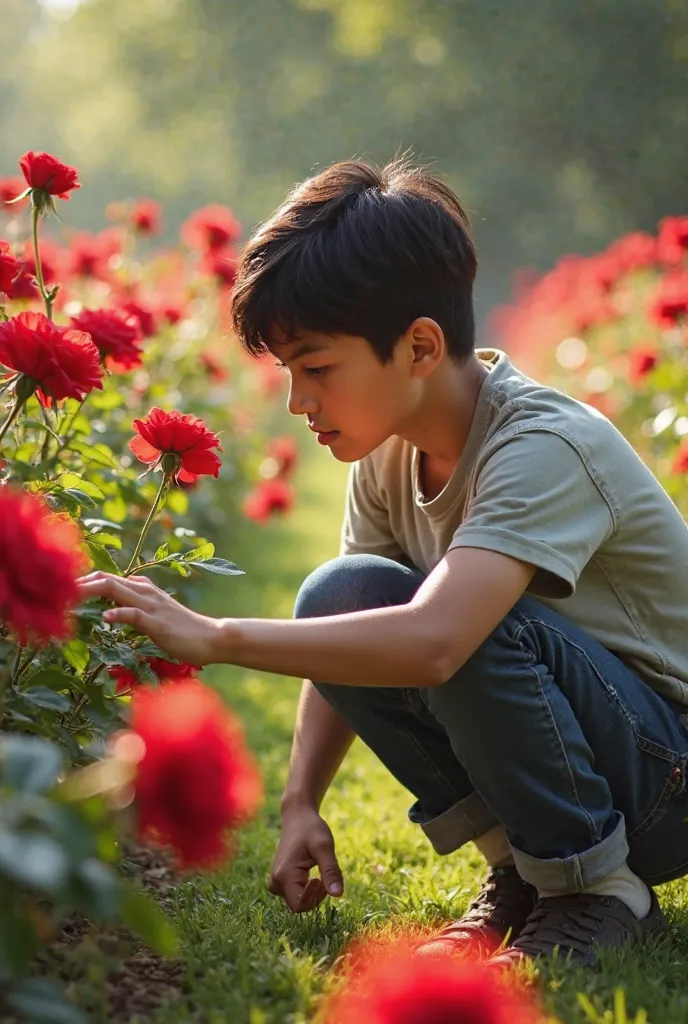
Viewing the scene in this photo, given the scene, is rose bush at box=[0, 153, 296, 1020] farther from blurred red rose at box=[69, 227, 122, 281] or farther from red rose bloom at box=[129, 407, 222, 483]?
blurred red rose at box=[69, 227, 122, 281]

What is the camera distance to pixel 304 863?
173 cm

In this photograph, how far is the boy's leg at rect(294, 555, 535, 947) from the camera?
5.62 feet

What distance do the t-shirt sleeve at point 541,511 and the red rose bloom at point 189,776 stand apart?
1.96ft

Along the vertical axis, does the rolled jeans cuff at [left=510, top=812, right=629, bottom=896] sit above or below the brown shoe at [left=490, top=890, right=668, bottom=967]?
above

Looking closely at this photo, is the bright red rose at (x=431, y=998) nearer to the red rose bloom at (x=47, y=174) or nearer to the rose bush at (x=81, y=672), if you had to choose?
the rose bush at (x=81, y=672)

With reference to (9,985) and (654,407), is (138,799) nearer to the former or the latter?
(9,985)

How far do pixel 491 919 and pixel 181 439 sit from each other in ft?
2.54

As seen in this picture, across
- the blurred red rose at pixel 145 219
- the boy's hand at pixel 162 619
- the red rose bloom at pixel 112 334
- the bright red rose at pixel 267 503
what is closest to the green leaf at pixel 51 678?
the boy's hand at pixel 162 619

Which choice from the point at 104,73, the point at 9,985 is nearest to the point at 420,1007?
the point at 9,985

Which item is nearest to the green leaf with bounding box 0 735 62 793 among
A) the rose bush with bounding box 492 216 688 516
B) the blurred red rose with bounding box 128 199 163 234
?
the rose bush with bounding box 492 216 688 516

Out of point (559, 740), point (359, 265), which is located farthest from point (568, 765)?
point (359, 265)

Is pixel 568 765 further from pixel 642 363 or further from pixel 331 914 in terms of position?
pixel 642 363

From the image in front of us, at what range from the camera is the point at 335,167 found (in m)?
1.86

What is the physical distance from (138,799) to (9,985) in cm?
24
